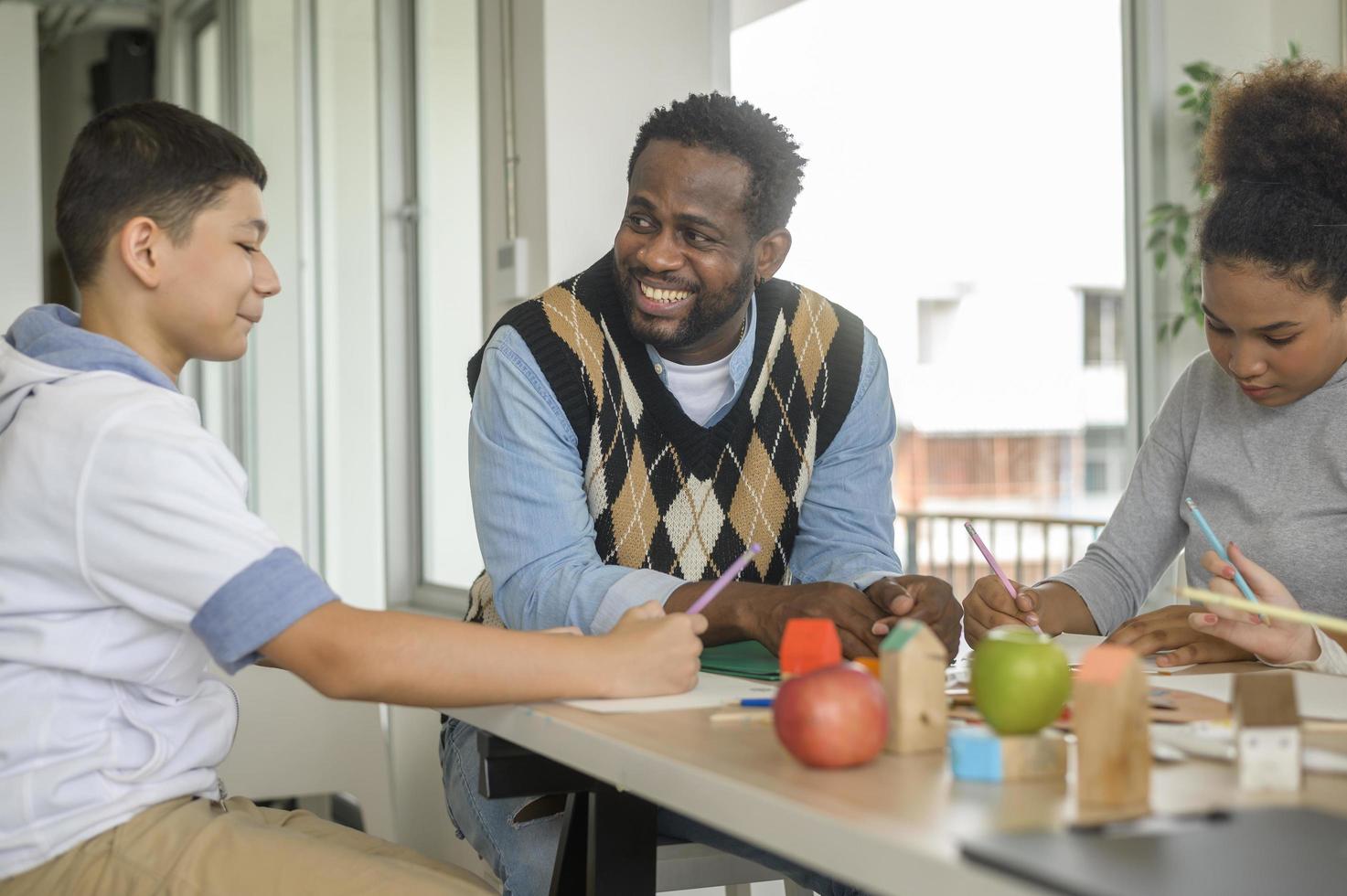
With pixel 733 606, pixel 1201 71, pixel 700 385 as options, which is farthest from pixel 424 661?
pixel 1201 71

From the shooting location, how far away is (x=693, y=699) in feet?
3.73

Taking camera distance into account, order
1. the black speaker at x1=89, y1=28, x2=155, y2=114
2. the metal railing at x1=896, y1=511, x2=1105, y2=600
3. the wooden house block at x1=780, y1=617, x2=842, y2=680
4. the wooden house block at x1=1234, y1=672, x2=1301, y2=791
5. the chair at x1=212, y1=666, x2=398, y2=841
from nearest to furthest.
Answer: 1. the wooden house block at x1=1234, y1=672, x2=1301, y2=791
2. the wooden house block at x1=780, y1=617, x2=842, y2=680
3. the chair at x1=212, y1=666, x2=398, y2=841
4. the metal railing at x1=896, y1=511, x2=1105, y2=600
5. the black speaker at x1=89, y1=28, x2=155, y2=114

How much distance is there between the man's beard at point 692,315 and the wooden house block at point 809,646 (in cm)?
71

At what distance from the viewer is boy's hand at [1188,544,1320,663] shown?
54.3 inches

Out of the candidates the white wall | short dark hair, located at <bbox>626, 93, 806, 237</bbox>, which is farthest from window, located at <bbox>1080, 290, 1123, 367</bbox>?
short dark hair, located at <bbox>626, 93, 806, 237</bbox>

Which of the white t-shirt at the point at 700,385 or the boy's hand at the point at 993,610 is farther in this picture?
the white t-shirt at the point at 700,385

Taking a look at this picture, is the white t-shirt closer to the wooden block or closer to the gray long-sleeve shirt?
the gray long-sleeve shirt

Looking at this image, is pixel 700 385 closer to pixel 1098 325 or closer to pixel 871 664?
pixel 871 664

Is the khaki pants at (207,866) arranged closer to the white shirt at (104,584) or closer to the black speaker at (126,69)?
the white shirt at (104,584)

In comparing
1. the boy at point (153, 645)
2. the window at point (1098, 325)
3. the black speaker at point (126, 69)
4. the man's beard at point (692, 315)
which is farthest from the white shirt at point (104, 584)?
the window at point (1098, 325)

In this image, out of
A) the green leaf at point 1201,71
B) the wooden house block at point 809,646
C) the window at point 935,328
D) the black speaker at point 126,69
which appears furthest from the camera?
the window at point 935,328

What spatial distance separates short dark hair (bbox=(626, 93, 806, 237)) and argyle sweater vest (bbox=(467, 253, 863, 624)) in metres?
0.16

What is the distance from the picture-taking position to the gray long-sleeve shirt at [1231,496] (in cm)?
162

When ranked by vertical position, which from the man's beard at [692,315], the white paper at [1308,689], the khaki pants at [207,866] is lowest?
the khaki pants at [207,866]
